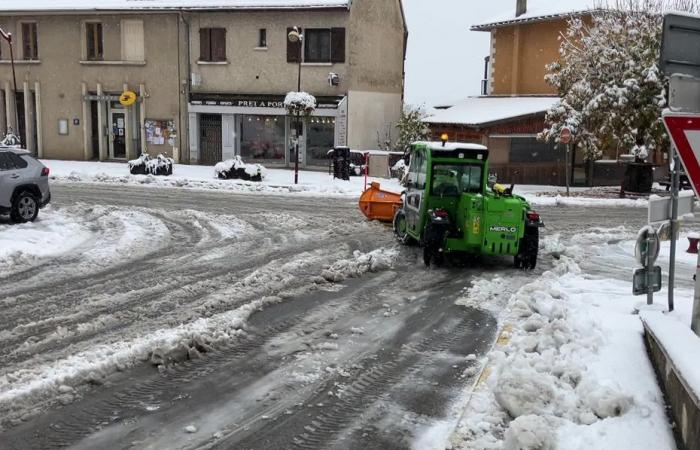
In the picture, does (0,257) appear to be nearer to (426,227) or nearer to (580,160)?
(426,227)

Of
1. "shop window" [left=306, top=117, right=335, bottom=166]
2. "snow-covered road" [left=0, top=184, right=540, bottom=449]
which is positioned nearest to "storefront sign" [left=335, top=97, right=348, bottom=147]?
"shop window" [left=306, top=117, right=335, bottom=166]

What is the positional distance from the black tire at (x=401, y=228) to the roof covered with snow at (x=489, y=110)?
1389 centimetres

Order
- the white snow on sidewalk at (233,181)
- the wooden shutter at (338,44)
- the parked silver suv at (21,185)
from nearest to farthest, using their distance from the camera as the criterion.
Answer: the parked silver suv at (21,185)
the white snow on sidewalk at (233,181)
the wooden shutter at (338,44)

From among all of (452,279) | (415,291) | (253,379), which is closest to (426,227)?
(452,279)

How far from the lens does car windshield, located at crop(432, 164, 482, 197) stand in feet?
39.7

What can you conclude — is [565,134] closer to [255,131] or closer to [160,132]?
[255,131]

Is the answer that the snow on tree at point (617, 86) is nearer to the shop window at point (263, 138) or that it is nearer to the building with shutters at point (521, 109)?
the building with shutters at point (521, 109)

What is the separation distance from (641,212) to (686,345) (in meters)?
16.6

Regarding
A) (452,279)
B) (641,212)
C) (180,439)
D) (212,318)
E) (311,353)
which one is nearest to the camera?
(180,439)

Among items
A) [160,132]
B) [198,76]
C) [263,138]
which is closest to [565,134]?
[263,138]

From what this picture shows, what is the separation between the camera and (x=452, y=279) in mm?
10922

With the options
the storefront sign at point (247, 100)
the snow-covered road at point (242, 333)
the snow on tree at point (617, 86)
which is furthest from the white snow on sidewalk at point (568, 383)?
the storefront sign at point (247, 100)

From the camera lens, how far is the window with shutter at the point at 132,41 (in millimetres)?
32312

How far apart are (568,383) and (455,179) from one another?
6.65 metres
